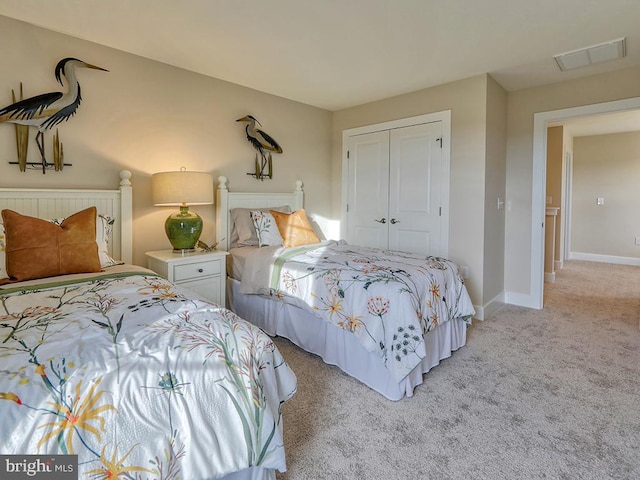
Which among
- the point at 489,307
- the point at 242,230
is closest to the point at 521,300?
the point at 489,307

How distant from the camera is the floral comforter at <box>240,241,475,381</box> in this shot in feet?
6.74

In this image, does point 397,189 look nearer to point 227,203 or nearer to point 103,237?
point 227,203

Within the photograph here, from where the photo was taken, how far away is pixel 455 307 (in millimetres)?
2586

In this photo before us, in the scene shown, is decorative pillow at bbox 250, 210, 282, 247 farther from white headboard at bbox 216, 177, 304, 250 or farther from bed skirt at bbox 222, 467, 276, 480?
bed skirt at bbox 222, 467, 276, 480

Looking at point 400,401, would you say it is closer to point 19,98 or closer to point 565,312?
point 565,312

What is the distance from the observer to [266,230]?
11.0 ft

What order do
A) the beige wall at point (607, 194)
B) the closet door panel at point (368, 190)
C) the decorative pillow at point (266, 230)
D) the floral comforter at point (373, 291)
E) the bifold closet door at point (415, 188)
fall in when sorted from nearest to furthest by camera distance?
the floral comforter at point (373, 291), the decorative pillow at point (266, 230), the bifold closet door at point (415, 188), the closet door panel at point (368, 190), the beige wall at point (607, 194)

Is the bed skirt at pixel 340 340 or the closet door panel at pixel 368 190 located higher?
the closet door panel at pixel 368 190

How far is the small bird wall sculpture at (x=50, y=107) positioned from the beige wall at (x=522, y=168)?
4016 millimetres

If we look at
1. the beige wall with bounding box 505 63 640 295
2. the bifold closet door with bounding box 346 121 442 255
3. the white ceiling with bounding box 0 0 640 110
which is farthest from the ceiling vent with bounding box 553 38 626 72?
the bifold closet door with bounding box 346 121 442 255

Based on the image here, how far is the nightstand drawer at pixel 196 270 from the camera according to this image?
2695mm

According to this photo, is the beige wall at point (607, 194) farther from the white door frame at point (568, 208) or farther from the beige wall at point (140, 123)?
the beige wall at point (140, 123)

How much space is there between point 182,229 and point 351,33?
6.48 feet

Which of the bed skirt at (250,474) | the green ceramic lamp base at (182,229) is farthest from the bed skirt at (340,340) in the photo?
the bed skirt at (250,474)
